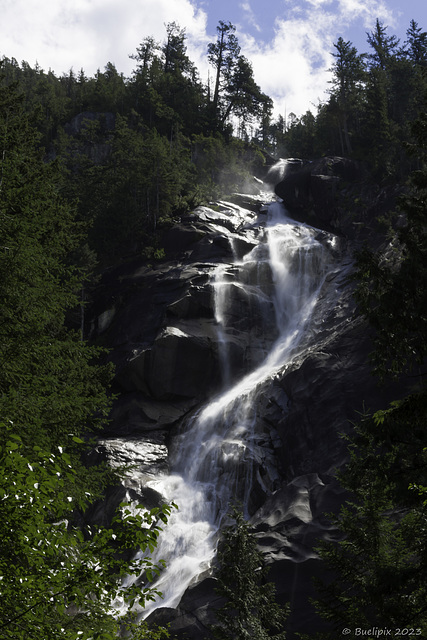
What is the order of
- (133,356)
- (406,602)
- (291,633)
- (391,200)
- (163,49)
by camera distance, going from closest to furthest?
(406,602)
(291,633)
(133,356)
(391,200)
(163,49)

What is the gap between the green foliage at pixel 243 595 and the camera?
11692 millimetres

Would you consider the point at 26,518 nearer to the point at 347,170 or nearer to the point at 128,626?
the point at 128,626

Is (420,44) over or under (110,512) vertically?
over

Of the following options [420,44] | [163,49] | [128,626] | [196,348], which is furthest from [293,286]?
[163,49]

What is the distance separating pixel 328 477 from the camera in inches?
796

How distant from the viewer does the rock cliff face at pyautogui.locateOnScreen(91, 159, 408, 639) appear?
59.2 feet

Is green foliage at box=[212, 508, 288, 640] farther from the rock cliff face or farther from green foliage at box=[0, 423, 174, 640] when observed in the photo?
green foliage at box=[0, 423, 174, 640]

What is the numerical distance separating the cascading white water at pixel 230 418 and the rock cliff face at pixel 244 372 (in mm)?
402

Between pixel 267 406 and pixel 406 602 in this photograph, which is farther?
pixel 267 406

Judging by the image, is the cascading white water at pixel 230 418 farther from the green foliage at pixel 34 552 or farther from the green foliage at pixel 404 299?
the green foliage at pixel 34 552

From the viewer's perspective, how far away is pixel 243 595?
1201 centimetres

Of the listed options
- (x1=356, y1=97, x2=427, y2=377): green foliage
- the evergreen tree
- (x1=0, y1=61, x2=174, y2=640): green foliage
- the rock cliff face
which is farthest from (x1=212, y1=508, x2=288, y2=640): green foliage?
the evergreen tree

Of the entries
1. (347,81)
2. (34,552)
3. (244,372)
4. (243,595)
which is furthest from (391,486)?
(347,81)

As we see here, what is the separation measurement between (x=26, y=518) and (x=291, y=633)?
44.3ft
